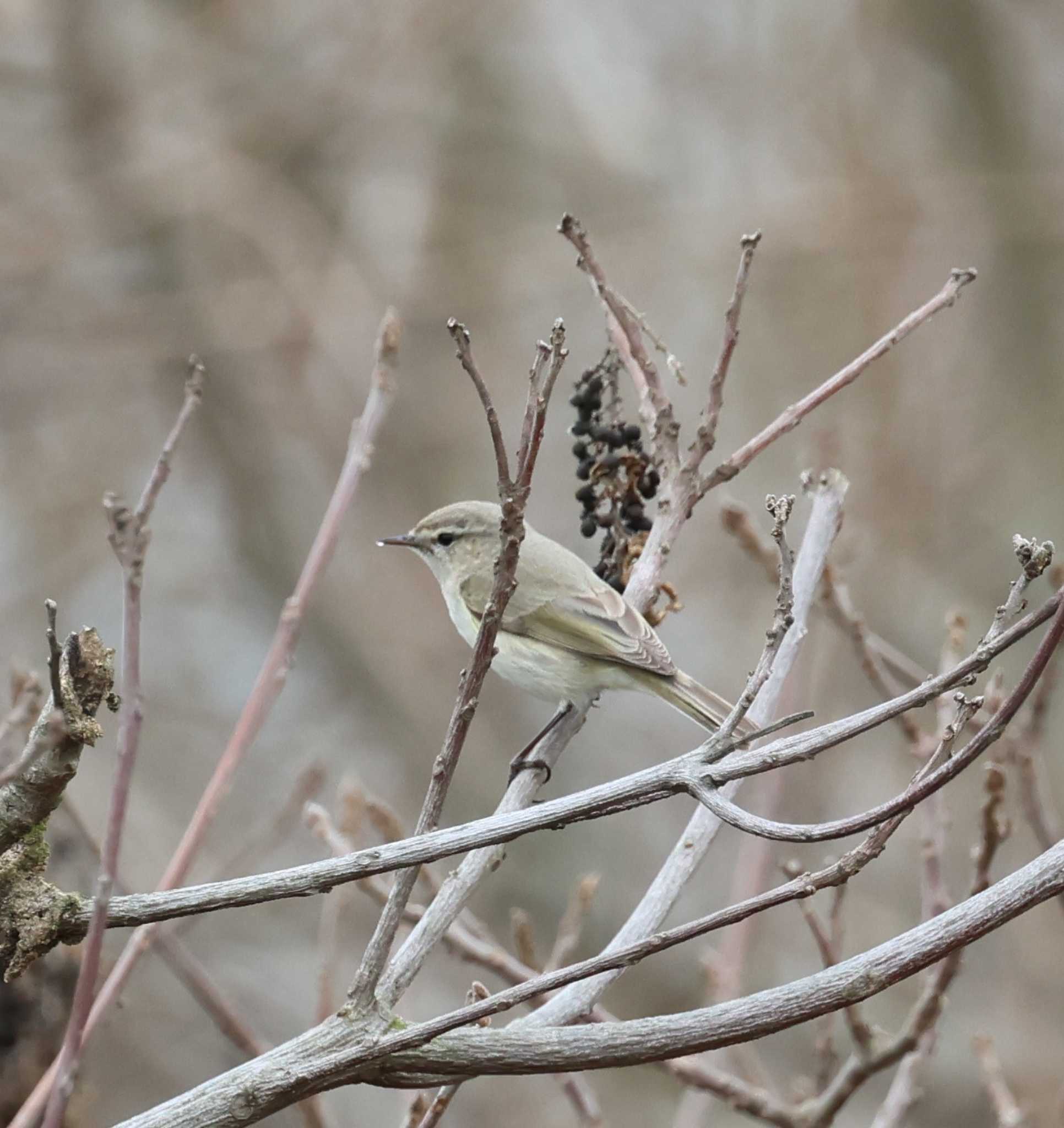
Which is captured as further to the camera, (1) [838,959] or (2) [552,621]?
(2) [552,621]

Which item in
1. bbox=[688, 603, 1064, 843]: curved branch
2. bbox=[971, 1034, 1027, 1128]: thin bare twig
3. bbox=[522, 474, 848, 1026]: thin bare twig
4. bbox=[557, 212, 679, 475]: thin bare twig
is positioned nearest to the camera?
bbox=[688, 603, 1064, 843]: curved branch

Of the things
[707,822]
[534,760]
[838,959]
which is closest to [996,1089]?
[838,959]

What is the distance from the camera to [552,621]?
4.44m

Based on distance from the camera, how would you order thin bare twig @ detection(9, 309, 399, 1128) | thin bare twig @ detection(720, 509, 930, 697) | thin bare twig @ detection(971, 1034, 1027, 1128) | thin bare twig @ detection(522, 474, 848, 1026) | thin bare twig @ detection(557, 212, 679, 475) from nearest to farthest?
thin bare twig @ detection(522, 474, 848, 1026)
thin bare twig @ detection(9, 309, 399, 1128)
thin bare twig @ detection(971, 1034, 1027, 1128)
thin bare twig @ detection(557, 212, 679, 475)
thin bare twig @ detection(720, 509, 930, 697)

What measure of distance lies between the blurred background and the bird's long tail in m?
4.68

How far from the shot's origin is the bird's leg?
10.7 ft

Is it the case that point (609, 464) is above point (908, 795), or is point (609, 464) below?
above

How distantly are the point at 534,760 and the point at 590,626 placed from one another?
0.97 meters

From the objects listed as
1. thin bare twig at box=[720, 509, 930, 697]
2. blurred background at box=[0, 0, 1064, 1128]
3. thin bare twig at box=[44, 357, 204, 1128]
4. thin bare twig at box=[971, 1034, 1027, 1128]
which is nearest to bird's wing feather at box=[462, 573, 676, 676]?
thin bare twig at box=[720, 509, 930, 697]

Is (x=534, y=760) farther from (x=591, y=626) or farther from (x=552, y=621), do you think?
(x=552, y=621)

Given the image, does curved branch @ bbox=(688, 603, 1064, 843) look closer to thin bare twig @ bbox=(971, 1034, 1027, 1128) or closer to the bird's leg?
the bird's leg

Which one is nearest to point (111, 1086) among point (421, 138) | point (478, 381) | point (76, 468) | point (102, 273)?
point (76, 468)

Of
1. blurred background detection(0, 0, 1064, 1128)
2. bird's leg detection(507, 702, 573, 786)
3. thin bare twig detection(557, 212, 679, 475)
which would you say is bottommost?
bird's leg detection(507, 702, 573, 786)

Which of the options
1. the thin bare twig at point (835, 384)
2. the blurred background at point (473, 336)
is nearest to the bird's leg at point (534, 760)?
the thin bare twig at point (835, 384)
